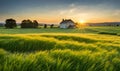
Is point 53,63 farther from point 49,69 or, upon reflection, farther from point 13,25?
point 13,25

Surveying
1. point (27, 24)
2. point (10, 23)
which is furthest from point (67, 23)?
point (10, 23)

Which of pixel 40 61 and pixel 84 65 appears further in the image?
pixel 84 65

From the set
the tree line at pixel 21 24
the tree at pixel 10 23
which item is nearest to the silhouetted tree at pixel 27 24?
the tree line at pixel 21 24

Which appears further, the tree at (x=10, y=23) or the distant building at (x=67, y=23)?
the distant building at (x=67, y=23)

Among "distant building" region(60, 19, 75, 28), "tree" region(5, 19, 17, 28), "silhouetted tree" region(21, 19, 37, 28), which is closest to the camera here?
"tree" region(5, 19, 17, 28)

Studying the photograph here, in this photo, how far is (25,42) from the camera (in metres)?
16.9

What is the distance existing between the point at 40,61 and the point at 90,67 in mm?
1648

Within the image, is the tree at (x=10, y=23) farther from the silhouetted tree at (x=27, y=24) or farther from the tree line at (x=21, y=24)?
the silhouetted tree at (x=27, y=24)

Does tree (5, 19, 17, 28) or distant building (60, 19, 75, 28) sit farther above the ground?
tree (5, 19, 17, 28)

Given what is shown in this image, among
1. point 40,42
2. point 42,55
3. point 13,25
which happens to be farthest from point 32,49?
point 13,25

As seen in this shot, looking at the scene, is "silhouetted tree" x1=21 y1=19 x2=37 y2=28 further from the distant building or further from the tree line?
the distant building

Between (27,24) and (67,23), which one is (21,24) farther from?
(67,23)

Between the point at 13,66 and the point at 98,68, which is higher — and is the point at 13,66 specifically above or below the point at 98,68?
above

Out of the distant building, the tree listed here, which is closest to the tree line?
the tree
